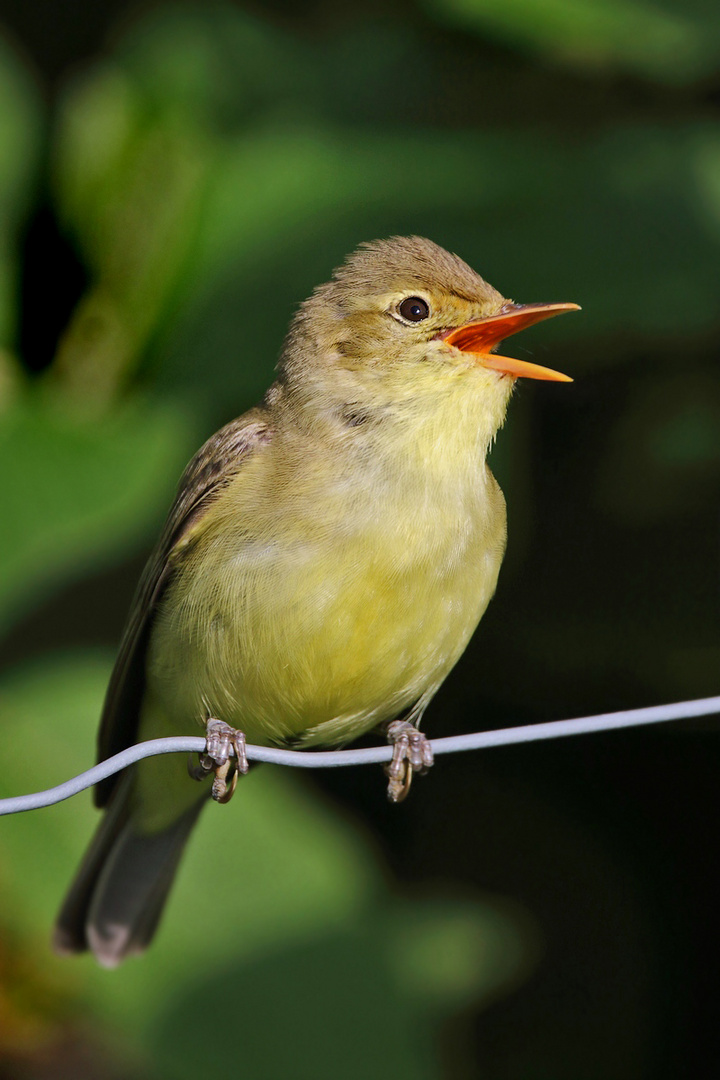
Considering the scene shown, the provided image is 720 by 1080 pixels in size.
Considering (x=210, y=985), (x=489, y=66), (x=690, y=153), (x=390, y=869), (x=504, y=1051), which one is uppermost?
(x=489, y=66)

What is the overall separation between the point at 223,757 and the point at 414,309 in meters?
1.20

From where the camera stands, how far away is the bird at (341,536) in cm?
294

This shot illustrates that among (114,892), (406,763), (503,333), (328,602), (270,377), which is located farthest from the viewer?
(270,377)

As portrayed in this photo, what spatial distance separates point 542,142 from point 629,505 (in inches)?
51.3

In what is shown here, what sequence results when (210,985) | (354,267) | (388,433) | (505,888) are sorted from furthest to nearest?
(505,888), (210,985), (354,267), (388,433)

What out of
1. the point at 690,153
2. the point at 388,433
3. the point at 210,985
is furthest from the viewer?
the point at 690,153

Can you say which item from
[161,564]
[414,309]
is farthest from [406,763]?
[414,309]

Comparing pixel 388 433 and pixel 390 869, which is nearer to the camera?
pixel 388 433

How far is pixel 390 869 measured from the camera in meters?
4.81

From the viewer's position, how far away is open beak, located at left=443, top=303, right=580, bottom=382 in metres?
3.00

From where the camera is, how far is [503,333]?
10.6 feet

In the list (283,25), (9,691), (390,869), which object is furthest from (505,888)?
(283,25)

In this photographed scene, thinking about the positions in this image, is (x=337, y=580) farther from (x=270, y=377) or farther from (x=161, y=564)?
(x=270, y=377)

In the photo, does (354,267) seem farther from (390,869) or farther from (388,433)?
(390,869)
